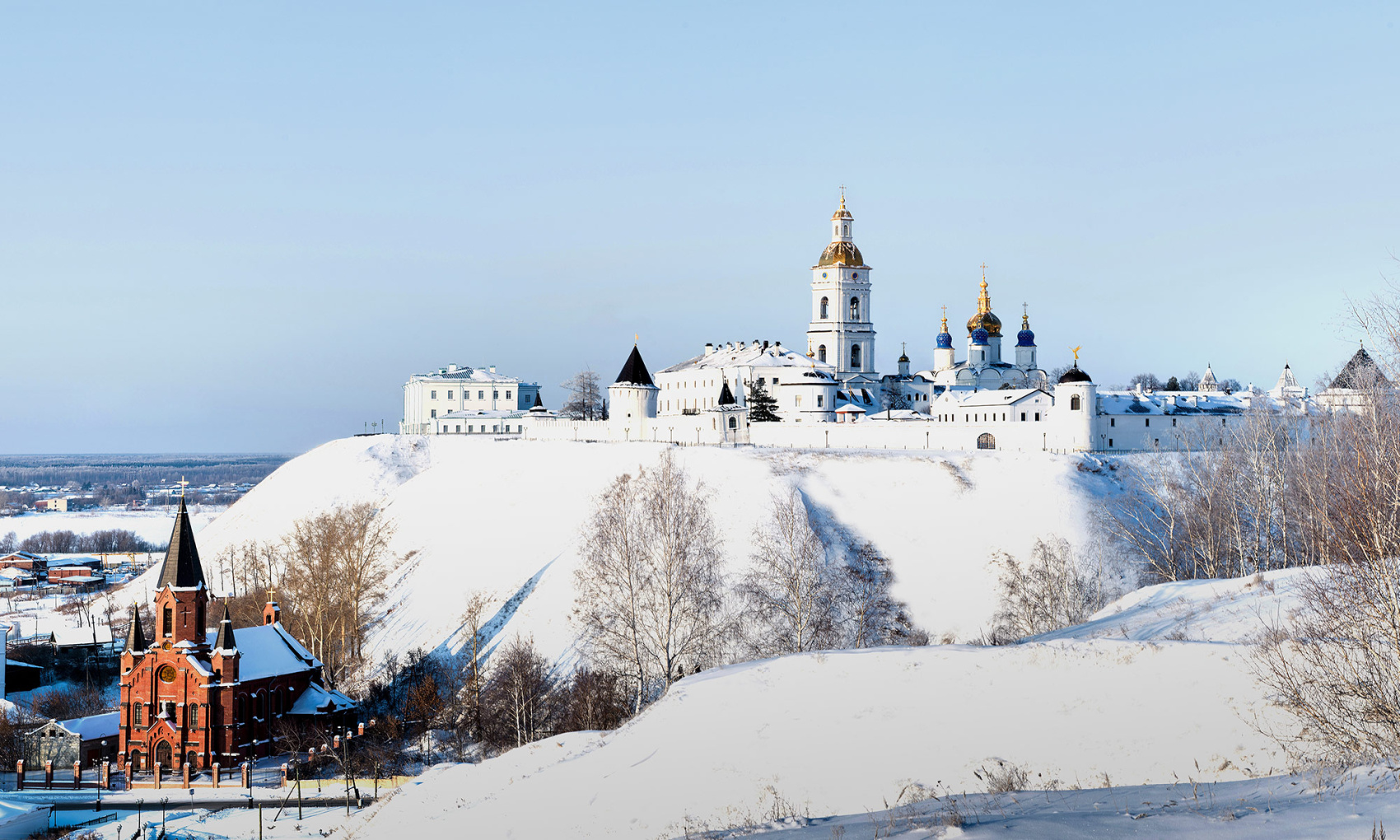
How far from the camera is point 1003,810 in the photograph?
12.7 meters

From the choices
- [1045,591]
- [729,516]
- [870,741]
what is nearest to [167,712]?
[729,516]

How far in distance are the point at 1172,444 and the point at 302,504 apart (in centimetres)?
5313

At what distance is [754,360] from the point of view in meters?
91.1

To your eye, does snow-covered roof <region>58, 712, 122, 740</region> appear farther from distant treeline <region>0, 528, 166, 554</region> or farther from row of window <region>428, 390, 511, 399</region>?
distant treeline <region>0, 528, 166, 554</region>

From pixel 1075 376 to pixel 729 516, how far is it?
22.8 metres

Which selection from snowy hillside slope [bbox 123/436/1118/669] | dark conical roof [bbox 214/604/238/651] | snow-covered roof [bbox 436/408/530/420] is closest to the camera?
dark conical roof [bbox 214/604/238/651]

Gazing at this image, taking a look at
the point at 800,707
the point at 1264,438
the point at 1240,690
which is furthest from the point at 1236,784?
the point at 1264,438

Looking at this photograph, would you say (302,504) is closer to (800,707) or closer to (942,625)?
(942,625)

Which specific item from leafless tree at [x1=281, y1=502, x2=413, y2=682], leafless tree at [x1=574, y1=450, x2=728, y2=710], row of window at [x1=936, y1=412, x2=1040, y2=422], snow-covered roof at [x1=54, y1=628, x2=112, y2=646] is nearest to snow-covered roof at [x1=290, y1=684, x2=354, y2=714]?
leafless tree at [x1=281, y1=502, x2=413, y2=682]

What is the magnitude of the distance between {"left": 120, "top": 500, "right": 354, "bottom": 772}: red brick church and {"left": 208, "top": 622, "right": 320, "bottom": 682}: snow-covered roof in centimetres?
10

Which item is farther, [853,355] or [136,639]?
[853,355]

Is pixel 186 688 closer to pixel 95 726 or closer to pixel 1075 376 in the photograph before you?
pixel 95 726

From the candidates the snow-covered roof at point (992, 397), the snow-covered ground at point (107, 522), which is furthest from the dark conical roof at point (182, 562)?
the snow-covered ground at point (107, 522)

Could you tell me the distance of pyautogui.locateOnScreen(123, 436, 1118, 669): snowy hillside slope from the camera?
48000 millimetres
